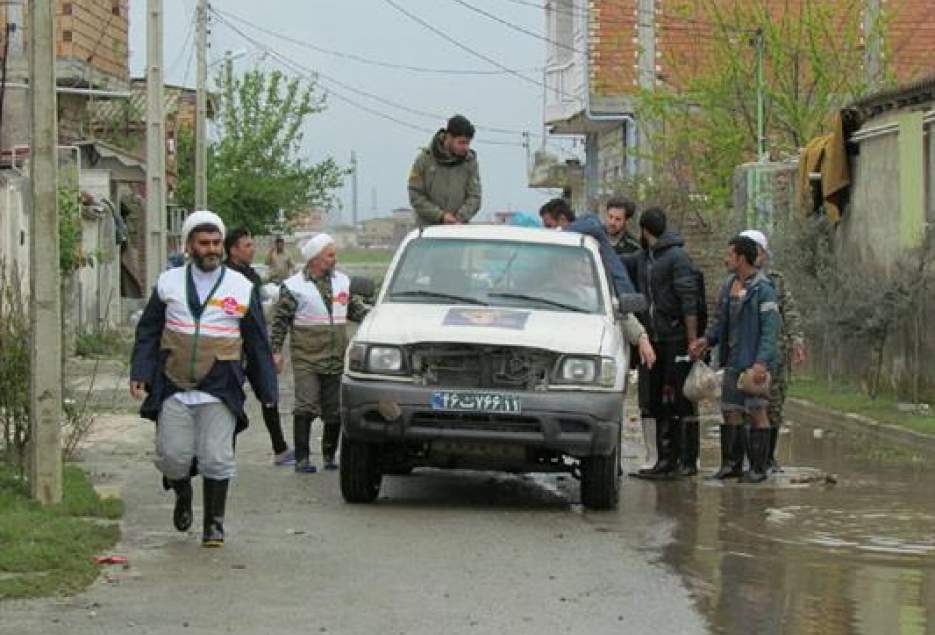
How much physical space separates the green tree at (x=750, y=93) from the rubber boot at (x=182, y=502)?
913 inches

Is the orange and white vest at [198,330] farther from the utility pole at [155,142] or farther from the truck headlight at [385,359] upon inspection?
the utility pole at [155,142]

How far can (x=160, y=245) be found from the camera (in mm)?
34562

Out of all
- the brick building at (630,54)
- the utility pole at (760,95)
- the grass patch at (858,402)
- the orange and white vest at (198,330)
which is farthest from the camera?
the brick building at (630,54)

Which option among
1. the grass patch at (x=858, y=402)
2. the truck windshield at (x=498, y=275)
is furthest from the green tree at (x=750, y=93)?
the truck windshield at (x=498, y=275)

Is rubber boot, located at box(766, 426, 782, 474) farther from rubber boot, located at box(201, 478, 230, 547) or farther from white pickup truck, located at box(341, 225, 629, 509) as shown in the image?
rubber boot, located at box(201, 478, 230, 547)

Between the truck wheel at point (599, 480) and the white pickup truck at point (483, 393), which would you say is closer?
the white pickup truck at point (483, 393)

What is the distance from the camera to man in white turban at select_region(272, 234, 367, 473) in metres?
14.8

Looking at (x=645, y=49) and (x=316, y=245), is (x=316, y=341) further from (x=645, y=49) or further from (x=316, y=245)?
(x=645, y=49)

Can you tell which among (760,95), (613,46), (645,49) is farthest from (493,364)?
(613,46)

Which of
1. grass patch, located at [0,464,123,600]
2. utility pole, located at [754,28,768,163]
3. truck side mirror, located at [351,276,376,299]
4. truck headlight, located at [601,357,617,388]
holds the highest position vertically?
utility pole, located at [754,28,768,163]

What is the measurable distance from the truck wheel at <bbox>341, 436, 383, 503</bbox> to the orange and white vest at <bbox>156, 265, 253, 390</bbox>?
6.70 ft

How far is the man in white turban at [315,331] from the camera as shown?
1479 centimetres

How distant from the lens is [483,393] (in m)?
12.5

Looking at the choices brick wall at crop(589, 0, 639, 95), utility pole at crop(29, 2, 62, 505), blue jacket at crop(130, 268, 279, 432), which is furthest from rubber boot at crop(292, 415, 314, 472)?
brick wall at crop(589, 0, 639, 95)
